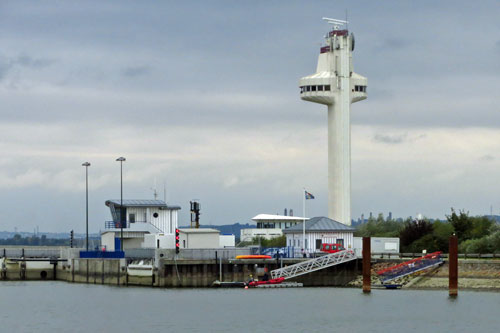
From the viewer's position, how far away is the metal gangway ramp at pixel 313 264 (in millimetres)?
106500

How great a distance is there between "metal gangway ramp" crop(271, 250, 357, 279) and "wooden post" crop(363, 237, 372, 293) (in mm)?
7563

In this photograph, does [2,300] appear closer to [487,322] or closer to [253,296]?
[253,296]

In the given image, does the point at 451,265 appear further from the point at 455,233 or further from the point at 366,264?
the point at 455,233

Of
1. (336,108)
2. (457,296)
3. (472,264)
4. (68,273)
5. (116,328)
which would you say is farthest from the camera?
(336,108)

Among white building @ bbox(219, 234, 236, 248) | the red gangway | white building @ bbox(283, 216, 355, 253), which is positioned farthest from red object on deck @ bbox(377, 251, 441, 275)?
white building @ bbox(219, 234, 236, 248)

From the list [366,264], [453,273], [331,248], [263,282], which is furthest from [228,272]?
[453,273]

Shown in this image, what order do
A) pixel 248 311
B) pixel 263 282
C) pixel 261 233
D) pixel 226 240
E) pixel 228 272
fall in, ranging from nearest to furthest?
pixel 248 311 → pixel 263 282 → pixel 228 272 → pixel 226 240 → pixel 261 233

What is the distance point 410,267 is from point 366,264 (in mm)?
8129

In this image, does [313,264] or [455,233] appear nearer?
[313,264]

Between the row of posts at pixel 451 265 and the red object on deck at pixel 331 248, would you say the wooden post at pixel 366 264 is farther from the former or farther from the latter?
the red object on deck at pixel 331 248

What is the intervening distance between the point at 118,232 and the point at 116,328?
46673 mm

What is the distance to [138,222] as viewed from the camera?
127812 mm

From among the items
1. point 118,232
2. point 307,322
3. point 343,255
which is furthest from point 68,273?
point 307,322

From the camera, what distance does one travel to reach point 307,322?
81812mm
